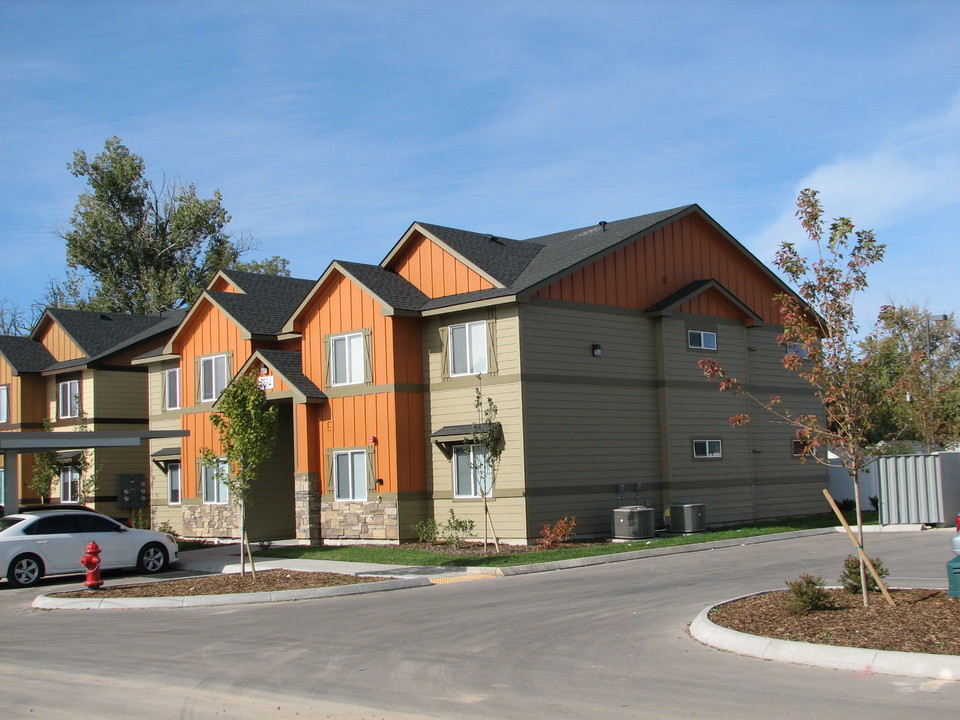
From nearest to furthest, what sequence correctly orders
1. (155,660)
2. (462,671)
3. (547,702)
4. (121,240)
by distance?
(547,702) < (462,671) < (155,660) < (121,240)

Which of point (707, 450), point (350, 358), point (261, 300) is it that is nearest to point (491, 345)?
point (350, 358)

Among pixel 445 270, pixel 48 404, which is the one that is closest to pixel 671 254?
pixel 445 270

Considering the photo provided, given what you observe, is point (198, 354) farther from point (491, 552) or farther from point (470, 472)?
point (491, 552)

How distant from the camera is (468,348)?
26.3 metres

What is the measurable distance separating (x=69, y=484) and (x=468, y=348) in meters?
20.7

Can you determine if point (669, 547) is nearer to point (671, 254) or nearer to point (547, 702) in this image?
point (671, 254)

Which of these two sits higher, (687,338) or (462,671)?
(687,338)

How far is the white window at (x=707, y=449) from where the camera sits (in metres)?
28.9

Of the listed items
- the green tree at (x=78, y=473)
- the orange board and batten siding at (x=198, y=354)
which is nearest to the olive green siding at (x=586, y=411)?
the orange board and batten siding at (x=198, y=354)

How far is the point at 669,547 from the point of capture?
935 inches

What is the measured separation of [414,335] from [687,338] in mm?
7700

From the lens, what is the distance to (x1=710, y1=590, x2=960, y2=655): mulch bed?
10.4 metres

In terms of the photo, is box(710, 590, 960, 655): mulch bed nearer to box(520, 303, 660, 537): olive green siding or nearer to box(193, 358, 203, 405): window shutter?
box(520, 303, 660, 537): olive green siding

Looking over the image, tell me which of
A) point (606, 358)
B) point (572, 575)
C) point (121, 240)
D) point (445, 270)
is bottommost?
point (572, 575)
